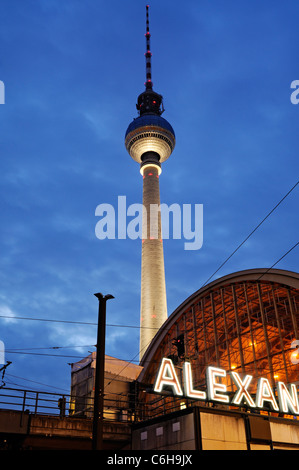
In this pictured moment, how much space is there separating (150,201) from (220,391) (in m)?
65.0

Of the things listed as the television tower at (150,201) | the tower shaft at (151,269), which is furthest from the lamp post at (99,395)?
the tower shaft at (151,269)

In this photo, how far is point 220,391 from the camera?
20.7 metres

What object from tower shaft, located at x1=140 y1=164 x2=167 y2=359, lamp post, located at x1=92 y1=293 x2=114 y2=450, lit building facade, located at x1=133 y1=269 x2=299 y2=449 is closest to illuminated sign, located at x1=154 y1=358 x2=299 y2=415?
lit building facade, located at x1=133 y1=269 x2=299 y2=449

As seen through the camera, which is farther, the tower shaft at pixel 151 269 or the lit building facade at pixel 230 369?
the tower shaft at pixel 151 269

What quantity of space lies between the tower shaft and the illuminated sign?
158ft

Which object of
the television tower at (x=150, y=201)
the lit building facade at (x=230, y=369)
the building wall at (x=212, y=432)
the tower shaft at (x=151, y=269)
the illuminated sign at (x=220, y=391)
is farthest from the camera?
the television tower at (x=150, y=201)

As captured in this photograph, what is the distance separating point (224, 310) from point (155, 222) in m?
43.1

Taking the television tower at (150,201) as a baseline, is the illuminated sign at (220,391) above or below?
below

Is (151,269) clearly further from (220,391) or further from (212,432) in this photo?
(212,432)

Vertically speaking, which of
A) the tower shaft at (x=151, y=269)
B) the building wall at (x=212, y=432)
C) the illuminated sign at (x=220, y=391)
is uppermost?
the tower shaft at (x=151, y=269)

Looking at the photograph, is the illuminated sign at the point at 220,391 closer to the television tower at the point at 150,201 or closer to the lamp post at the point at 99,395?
the lamp post at the point at 99,395

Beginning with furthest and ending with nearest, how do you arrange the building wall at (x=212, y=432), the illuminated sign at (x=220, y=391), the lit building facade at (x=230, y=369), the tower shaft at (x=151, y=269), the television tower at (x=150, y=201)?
the television tower at (x=150, y=201) → the tower shaft at (x=151, y=269) → the illuminated sign at (x=220, y=391) → the lit building facade at (x=230, y=369) → the building wall at (x=212, y=432)

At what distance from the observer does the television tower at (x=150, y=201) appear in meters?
73.9
